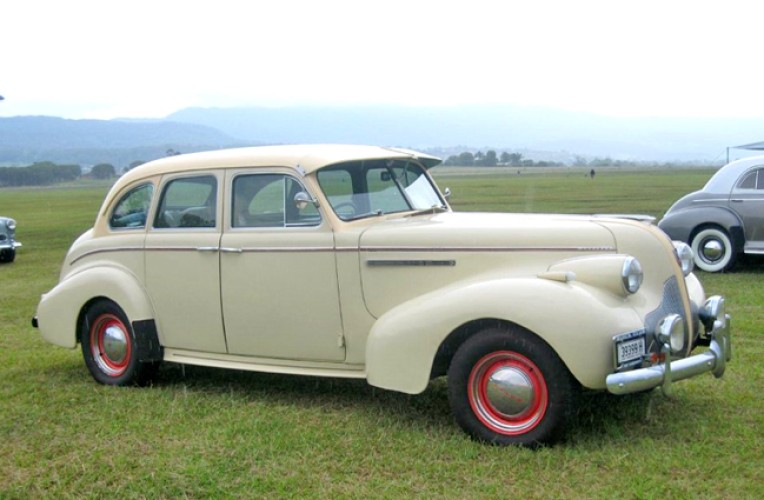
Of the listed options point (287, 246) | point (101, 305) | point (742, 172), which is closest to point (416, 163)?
point (287, 246)

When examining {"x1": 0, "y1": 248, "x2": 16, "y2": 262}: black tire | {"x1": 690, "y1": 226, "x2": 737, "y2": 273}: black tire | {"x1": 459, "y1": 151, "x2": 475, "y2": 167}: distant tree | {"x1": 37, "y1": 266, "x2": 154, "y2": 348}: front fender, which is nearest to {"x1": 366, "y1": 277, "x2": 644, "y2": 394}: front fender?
{"x1": 37, "y1": 266, "x2": 154, "y2": 348}: front fender

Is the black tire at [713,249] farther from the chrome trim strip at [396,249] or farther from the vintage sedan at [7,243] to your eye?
the vintage sedan at [7,243]

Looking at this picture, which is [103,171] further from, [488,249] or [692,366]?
[692,366]

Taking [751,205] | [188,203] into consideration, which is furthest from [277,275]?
[751,205]

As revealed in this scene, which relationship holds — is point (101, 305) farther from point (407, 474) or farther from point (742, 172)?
point (742, 172)

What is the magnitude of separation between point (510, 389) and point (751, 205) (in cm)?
882

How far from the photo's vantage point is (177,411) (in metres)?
5.89

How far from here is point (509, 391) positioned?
4887 millimetres

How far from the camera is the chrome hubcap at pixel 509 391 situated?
15.9 feet

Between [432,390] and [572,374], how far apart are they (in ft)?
5.37

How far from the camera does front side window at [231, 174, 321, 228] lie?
584 cm

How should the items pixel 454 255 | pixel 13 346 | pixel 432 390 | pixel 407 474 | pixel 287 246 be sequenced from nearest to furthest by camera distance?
pixel 407 474, pixel 454 255, pixel 287 246, pixel 432 390, pixel 13 346

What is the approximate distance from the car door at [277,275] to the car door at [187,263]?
11 cm

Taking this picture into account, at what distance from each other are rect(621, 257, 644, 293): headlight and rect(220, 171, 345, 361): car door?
5.92ft
